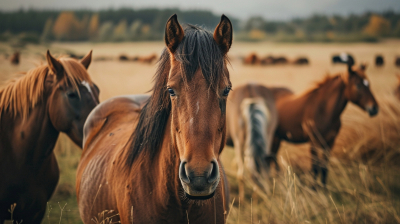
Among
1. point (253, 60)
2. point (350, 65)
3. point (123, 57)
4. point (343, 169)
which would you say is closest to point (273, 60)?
point (253, 60)

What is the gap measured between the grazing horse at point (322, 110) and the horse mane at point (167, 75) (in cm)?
420

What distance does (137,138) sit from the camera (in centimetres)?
176

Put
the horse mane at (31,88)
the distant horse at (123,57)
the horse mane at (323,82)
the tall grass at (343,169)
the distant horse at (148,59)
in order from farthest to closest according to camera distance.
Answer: the distant horse at (148,59) < the distant horse at (123,57) < the horse mane at (323,82) < the tall grass at (343,169) < the horse mane at (31,88)

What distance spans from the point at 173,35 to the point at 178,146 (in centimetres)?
59

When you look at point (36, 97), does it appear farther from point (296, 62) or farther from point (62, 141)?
point (296, 62)

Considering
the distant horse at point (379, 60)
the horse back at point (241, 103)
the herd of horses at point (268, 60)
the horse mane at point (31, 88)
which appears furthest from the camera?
the herd of horses at point (268, 60)

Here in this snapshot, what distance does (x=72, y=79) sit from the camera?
2553 millimetres

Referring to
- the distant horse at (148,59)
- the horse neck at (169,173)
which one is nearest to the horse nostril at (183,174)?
the horse neck at (169,173)

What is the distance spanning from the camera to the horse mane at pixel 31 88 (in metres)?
2.55

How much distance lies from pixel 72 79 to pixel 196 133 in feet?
5.90

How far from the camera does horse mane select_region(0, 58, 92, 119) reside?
2.55 m

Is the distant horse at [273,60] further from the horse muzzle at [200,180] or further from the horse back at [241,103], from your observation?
the horse muzzle at [200,180]

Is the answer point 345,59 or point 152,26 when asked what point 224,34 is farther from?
point 152,26

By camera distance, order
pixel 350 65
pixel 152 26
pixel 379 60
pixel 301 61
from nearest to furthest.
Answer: pixel 350 65 → pixel 379 60 → pixel 152 26 → pixel 301 61
